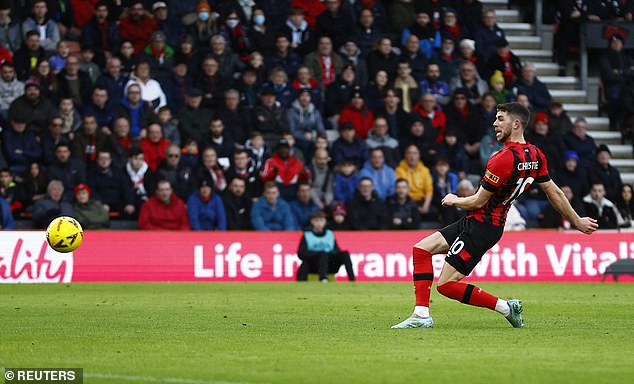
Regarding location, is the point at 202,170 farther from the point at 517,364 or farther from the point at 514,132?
the point at 517,364

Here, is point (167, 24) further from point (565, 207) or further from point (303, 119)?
point (565, 207)

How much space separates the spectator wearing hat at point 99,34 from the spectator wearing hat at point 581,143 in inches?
401

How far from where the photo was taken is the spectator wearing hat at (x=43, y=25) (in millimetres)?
26297

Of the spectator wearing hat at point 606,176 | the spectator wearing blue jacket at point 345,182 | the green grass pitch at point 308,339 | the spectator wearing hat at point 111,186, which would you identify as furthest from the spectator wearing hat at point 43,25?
the spectator wearing hat at point 606,176

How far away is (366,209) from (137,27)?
640 centimetres

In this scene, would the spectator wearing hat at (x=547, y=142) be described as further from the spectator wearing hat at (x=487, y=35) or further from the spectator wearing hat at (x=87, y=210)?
the spectator wearing hat at (x=87, y=210)

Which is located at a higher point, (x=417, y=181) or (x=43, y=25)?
(x=43, y=25)

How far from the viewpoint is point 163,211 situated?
2411 cm

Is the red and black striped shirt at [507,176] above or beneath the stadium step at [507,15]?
beneath

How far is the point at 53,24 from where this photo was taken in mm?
26562

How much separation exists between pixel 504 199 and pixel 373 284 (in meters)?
10.2

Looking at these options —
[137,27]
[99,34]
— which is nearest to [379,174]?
[137,27]

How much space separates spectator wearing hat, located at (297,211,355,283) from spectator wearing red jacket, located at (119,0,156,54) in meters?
6.10

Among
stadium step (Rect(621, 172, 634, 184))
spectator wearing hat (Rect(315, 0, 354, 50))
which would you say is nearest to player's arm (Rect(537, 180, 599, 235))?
spectator wearing hat (Rect(315, 0, 354, 50))
